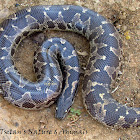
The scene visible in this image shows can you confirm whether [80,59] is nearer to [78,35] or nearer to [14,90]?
[78,35]

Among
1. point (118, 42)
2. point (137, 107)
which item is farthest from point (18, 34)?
point (137, 107)

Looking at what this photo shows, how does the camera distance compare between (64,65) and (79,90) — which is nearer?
(79,90)

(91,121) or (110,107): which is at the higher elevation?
(110,107)

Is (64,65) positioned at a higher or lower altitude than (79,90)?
higher
